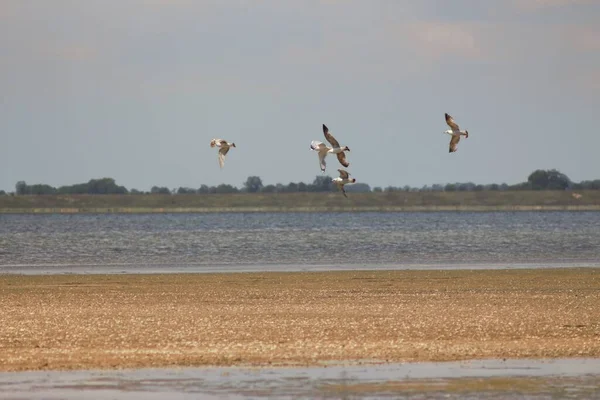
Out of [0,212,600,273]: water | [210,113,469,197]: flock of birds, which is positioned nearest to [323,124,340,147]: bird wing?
[210,113,469,197]: flock of birds

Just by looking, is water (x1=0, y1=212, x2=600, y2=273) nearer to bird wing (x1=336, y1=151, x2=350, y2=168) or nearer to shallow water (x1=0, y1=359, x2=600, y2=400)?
bird wing (x1=336, y1=151, x2=350, y2=168)

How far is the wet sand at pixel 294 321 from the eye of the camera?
21.9 meters

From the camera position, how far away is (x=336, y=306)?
30.1 m

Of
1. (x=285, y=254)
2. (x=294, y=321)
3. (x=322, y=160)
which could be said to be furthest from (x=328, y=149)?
(x=285, y=254)

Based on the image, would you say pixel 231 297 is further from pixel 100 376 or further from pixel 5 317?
pixel 100 376

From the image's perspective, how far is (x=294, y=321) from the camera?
26.6m

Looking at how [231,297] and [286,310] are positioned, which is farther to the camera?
[231,297]

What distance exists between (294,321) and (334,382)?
7561 millimetres

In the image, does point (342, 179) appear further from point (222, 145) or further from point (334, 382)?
point (334, 382)

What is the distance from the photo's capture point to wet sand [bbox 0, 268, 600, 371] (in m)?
21.9

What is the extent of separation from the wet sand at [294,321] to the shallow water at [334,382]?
749mm

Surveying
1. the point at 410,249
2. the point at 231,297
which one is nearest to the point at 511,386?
the point at 231,297

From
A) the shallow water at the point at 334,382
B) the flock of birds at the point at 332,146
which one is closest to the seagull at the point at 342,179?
the flock of birds at the point at 332,146

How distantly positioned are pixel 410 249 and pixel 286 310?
38.7 meters
